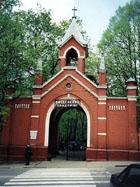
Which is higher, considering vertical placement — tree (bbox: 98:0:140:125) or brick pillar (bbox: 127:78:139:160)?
tree (bbox: 98:0:140:125)

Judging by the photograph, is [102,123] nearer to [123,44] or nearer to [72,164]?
[72,164]

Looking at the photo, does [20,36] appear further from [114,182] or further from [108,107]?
[114,182]

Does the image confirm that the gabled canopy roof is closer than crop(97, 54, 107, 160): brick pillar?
No

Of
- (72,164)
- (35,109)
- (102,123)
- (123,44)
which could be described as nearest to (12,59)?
(35,109)

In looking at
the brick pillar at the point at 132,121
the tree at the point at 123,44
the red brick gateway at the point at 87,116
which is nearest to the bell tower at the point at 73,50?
the red brick gateway at the point at 87,116

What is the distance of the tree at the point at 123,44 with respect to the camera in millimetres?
20156

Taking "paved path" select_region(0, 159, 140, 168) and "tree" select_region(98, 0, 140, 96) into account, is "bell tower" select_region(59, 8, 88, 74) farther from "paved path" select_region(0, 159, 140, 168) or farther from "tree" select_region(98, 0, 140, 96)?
"paved path" select_region(0, 159, 140, 168)

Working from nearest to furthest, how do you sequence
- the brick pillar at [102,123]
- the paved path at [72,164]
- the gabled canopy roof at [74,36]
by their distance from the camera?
the paved path at [72,164], the brick pillar at [102,123], the gabled canopy roof at [74,36]

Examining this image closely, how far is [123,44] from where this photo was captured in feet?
70.5

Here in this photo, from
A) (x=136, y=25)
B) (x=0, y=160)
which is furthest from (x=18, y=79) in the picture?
(x=136, y=25)

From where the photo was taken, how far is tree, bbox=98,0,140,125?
20.2 m

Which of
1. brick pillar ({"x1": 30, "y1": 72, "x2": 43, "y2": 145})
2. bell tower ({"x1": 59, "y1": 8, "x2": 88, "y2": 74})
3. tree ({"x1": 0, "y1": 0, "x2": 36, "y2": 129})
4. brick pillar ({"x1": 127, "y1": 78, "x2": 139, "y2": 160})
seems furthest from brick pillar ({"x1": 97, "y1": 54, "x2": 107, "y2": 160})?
tree ({"x1": 0, "y1": 0, "x2": 36, "y2": 129})

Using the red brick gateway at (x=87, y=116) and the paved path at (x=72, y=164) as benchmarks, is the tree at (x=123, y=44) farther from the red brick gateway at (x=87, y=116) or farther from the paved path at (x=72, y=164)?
the paved path at (x=72, y=164)

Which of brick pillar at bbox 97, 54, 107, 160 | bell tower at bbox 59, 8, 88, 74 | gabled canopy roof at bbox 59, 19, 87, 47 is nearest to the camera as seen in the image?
brick pillar at bbox 97, 54, 107, 160
